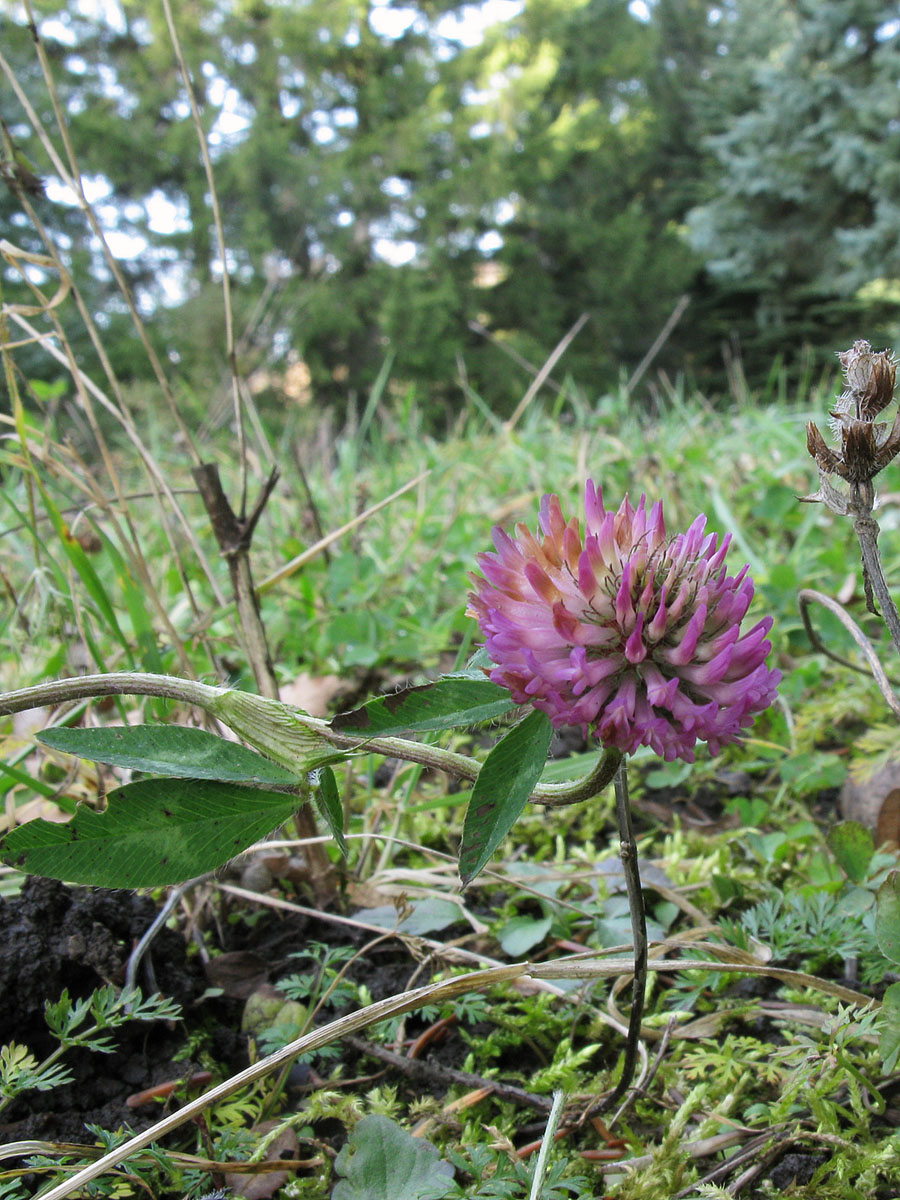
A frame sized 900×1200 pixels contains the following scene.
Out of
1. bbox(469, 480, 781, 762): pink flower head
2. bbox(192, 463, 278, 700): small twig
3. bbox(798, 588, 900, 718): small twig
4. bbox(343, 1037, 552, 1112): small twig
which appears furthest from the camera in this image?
bbox(192, 463, 278, 700): small twig

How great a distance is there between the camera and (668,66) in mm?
21984

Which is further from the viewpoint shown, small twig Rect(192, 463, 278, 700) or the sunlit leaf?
small twig Rect(192, 463, 278, 700)

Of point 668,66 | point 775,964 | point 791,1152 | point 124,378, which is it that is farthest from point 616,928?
point 668,66

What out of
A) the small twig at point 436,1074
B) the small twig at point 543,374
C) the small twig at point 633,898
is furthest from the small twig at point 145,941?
the small twig at point 543,374

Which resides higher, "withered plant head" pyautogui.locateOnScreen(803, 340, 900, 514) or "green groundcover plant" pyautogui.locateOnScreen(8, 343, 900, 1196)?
"withered plant head" pyautogui.locateOnScreen(803, 340, 900, 514)

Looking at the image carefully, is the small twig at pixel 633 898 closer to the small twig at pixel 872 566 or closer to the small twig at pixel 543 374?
the small twig at pixel 872 566

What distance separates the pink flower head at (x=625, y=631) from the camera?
1.91 feet

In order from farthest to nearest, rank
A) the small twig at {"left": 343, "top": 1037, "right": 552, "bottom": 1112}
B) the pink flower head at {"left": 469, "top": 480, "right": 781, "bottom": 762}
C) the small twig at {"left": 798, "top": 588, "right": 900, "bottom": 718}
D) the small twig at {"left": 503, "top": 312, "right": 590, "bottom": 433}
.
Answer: the small twig at {"left": 503, "top": 312, "right": 590, "bottom": 433} → the small twig at {"left": 343, "top": 1037, "right": 552, "bottom": 1112} → the small twig at {"left": 798, "top": 588, "right": 900, "bottom": 718} → the pink flower head at {"left": 469, "top": 480, "right": 781, "bottom": 762}

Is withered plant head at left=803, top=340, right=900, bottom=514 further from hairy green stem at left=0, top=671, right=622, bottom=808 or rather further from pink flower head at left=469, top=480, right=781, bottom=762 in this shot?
hairy green stem at left=0, top=671, right=622, bottom=808

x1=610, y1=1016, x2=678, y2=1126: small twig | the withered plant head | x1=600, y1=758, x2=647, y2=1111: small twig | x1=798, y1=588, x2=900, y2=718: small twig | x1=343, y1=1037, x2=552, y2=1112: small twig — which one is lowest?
x1=343, y1=1037, x2=552, y2=1112: small twig

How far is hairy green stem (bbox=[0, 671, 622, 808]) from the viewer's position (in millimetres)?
630

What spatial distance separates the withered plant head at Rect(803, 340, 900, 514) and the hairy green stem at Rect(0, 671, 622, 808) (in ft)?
0.91

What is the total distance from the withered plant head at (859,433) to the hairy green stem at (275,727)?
28cm

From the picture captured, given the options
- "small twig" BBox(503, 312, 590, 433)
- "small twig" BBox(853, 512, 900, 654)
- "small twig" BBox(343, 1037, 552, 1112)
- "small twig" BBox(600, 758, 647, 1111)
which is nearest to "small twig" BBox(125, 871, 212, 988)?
"small twig" BBox(343, 1037, 552, 1112)
